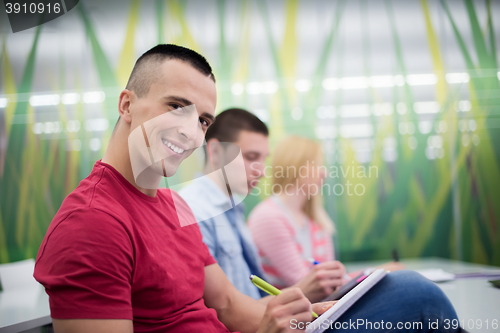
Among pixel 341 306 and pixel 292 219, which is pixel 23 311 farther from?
pixel 292 219

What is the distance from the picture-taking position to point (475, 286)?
1.34 metres

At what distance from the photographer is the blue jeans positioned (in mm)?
810

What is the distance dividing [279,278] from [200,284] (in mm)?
930

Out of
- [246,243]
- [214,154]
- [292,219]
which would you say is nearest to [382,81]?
[292,219]

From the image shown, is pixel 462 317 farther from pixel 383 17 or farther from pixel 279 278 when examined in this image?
pixel 383 17

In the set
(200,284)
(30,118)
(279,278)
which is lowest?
(279,278)

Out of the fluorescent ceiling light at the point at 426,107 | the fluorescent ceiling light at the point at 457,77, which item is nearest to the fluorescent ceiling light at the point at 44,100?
the fluorescent ceiling light at the point at 426,107

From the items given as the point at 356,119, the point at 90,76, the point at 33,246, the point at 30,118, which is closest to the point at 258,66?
the point at 356,119

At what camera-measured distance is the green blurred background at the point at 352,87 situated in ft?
10.3

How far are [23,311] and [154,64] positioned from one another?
92cm

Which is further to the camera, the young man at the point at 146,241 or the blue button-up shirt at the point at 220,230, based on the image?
the blue button-up shirt at the point at 220,230

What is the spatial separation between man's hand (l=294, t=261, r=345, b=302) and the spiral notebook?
34cm

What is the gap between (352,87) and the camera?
3.24m

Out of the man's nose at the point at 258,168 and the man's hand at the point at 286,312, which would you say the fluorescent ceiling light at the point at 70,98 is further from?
the man's hand at the point at 286,312
